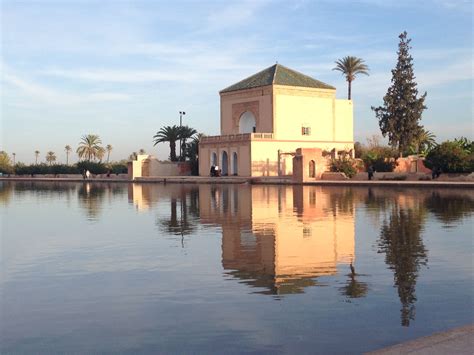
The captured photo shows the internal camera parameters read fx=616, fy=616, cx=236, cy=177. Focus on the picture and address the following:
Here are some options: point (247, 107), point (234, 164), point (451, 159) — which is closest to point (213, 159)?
point (234, 164)

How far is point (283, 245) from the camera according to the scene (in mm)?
11023

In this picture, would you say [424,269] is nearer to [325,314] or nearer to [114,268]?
[325,314]

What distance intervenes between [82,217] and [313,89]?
38526mm

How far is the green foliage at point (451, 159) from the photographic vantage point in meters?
36.2

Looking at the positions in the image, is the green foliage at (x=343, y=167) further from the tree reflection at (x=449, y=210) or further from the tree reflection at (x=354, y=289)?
the tree reflection at (x=354, y=289)

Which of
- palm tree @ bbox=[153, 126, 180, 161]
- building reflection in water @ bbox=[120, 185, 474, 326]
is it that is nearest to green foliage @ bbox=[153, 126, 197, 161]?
palm tree @ bbox=[153, 126, 180, 161]

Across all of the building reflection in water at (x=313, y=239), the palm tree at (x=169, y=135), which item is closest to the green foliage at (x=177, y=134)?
the palm tree at (x=169, y=135)

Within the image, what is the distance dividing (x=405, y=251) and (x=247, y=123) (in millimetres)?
46127

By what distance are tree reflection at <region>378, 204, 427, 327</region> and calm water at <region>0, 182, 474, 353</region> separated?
0.10 feet

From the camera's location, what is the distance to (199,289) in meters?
7.58

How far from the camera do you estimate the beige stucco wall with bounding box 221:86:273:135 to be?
170ft

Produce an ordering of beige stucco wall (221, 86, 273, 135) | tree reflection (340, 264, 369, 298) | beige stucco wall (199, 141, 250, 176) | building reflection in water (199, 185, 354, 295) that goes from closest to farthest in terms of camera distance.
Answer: tree reflection (340, 264, 369, 298)
building reflection in water (199, 185, 354, 295)
beige stucco wall (199, 141, 250, 176)
beige stucco wall (221, 86, 273, 135)

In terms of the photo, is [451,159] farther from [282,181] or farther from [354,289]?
[354,289]

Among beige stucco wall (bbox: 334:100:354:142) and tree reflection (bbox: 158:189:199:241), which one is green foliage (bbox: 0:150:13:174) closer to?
beige stucco wall (bbox: 334:100:354:142)
